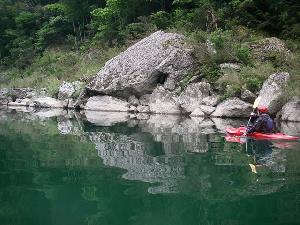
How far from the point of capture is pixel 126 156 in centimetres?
1061

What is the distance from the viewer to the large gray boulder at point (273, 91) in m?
17.7

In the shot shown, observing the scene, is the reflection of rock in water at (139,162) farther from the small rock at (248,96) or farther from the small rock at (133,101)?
the small rock at (133,101)

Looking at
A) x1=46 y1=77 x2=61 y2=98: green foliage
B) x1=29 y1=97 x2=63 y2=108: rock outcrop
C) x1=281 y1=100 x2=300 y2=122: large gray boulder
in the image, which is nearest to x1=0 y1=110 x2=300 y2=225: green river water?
x1=281 y1=100 x2=300 y2=122: large gray boulder

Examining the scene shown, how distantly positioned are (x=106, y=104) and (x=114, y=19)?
9203mm

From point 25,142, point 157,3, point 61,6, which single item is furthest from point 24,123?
point 61,6

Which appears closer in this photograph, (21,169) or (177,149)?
(21,169)

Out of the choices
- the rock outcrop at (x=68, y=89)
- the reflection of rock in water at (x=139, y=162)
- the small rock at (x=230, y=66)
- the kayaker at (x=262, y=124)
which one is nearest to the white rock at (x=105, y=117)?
the rock outcrop at (x=68, y=89)

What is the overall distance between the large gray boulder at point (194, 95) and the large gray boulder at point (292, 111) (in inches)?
169

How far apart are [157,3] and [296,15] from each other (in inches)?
423

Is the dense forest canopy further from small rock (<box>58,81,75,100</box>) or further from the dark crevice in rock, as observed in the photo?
small rock (<box>58,81,75,100</box>)

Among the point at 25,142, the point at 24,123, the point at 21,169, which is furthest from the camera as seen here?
the point at 24,123

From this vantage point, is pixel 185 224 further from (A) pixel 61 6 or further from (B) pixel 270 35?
(A) pixel 61 6

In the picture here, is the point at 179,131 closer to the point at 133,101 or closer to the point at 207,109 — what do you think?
the point at 207,109

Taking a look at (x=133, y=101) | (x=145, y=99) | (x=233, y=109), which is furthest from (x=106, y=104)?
(x=233, y=109)
